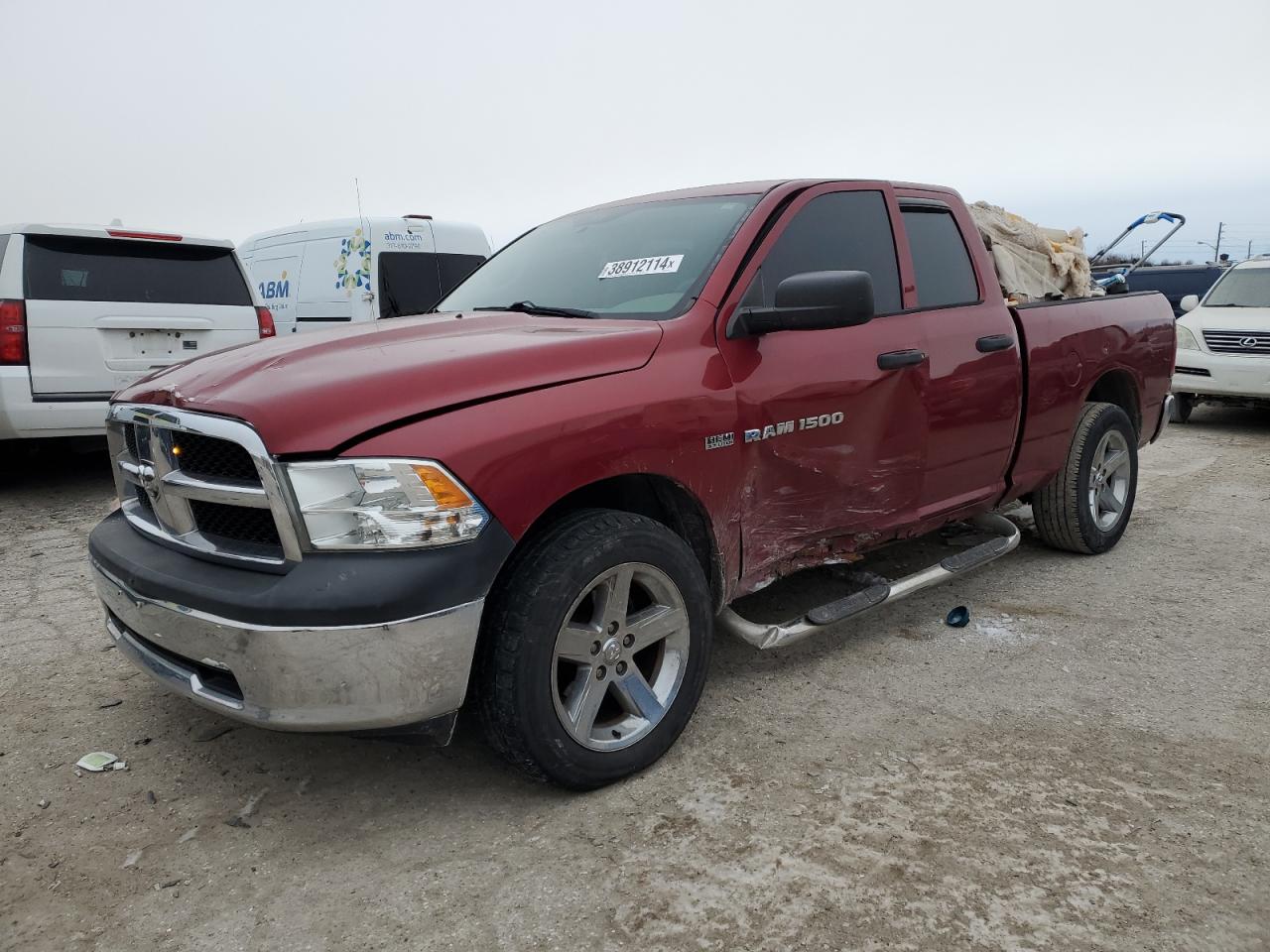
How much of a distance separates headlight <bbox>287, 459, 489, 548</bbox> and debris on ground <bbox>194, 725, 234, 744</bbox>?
48.1 inches

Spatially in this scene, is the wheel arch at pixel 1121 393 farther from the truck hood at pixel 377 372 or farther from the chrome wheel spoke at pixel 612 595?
the chrome wheel spoke at pixel 612 595

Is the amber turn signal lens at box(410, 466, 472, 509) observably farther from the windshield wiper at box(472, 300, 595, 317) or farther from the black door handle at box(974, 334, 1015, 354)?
the black door handle at box(974, 334, 1015, 354)

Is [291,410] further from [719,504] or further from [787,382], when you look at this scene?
[787,382]

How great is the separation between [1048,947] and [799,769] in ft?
2.95

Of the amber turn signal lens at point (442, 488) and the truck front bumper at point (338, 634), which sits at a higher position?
the amber turn signal lens at point (442, 488)

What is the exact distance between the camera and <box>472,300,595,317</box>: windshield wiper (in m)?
3.30

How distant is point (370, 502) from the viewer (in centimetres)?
232

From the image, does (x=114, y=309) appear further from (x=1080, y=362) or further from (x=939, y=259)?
(x=1080, y=362)

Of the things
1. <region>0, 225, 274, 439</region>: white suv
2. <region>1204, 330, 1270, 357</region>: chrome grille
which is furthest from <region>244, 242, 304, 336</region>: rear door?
<region>1204, 330, 1270, 357</region>: chrome grille

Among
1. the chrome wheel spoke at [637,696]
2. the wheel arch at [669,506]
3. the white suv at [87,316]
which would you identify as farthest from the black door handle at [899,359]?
the white suv at [87,316]

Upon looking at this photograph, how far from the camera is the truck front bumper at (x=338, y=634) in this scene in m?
2.27

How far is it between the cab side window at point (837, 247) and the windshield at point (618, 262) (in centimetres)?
19

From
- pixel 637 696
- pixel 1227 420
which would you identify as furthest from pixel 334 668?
pixel 1227 420

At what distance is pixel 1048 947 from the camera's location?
6.85 ft
